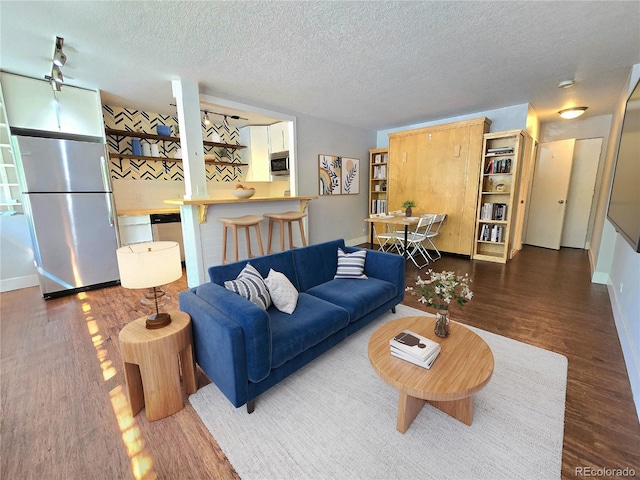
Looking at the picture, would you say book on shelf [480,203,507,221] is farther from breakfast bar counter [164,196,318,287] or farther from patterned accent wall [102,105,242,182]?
patterned accent wall [102,105,242,182]

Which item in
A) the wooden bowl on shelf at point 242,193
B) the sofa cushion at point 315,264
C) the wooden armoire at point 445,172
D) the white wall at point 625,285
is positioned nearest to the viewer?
the white wall at point 625,285

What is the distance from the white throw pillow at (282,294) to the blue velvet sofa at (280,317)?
0.06 metres

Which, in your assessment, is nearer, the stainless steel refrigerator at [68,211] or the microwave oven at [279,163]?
the stainless steel refrigerator at [68,211]

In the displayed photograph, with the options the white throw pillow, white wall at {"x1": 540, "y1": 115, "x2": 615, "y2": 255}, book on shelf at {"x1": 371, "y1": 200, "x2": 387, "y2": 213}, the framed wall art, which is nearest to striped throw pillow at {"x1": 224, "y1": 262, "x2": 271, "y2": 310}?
the white throw pillow

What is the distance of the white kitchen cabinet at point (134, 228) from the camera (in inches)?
155

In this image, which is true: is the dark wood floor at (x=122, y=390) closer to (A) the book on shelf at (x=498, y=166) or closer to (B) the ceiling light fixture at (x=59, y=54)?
(A) the book on shelf at (x=498, y=166)

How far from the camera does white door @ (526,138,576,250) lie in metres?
5.25

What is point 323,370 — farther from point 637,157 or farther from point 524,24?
point 524,24

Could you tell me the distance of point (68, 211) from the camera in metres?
3.35

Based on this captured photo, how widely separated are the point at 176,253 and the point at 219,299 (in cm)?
37

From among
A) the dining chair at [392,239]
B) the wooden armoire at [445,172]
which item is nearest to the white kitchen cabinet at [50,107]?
the dining chair at [392,239]

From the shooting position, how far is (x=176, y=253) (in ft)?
5.31

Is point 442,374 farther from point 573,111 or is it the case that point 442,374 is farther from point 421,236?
point 573,111

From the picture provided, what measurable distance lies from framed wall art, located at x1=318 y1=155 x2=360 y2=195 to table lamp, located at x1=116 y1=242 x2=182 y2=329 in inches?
153
